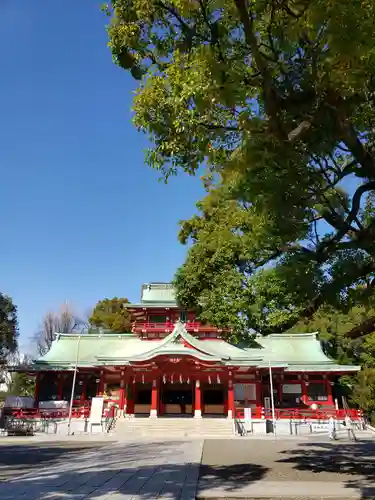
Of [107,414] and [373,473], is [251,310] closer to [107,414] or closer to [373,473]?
[373,473]

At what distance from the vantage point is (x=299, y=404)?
84.7ft

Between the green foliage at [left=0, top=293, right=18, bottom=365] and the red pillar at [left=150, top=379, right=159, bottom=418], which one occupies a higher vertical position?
the green foliage at [left=0, top=293, right=18, bottom=365]

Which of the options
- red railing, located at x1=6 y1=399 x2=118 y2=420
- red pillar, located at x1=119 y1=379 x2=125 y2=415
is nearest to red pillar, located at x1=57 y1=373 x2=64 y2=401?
red railing, located at x1=6 y1=399 x2=118 y2=420

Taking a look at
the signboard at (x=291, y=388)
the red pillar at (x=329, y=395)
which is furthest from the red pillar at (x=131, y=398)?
the red pillar at (x=329, y=395)

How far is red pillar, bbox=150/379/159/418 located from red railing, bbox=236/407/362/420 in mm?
4800

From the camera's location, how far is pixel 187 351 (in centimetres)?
2398

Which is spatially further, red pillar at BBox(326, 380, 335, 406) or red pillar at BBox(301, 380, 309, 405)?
red pillar at BBox(301, 380, 309, 405)

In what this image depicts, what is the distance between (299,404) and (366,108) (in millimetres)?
23655

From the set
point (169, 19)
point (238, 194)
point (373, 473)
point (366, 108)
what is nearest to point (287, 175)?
point (238, 194)

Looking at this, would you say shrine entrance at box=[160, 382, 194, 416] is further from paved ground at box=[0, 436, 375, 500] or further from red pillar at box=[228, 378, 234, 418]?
paved ground at box=[0, 436, 375, 500]

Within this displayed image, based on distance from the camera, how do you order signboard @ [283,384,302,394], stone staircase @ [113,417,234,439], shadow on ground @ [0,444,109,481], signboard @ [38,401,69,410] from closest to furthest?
1. shadow on ground @ [0,444,109,481]
2. stone staircase @ [113,417,234,439]
3. signboard @ [38,401,69,410]
4. signboard @ [283,384,302,394]

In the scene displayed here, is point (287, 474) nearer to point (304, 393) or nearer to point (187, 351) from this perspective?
point (187, 351)

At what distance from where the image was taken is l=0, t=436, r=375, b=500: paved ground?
6.62 meters

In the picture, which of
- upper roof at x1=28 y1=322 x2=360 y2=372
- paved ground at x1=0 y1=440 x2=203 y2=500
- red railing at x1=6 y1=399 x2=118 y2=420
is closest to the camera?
paved ground at x1=0 y1=440 x2=203 y2=500
